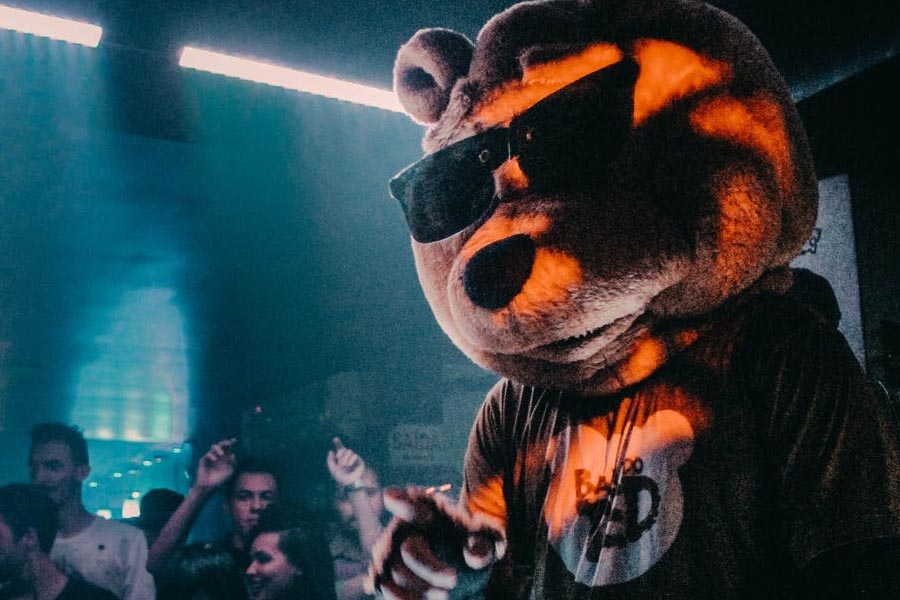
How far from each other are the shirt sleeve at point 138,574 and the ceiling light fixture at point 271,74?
3303 millimetres

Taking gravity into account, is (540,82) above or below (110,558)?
above

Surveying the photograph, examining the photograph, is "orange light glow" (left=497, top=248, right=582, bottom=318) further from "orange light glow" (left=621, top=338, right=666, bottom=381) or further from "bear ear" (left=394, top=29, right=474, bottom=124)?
"bear ear" (left=394, top=29, right=474, bottom=124)

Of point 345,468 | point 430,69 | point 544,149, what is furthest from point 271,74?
point 345,468

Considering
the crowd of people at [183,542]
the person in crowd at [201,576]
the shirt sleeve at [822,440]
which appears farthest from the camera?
the crowd of people at [183,542]

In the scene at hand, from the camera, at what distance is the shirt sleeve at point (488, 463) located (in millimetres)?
1201

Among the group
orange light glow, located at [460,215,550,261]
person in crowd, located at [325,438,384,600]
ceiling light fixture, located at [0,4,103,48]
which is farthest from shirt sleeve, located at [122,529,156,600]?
orange light glow, located at [460,215,550,261]

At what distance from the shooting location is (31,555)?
162 inches

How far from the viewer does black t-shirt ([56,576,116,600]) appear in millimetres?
4016

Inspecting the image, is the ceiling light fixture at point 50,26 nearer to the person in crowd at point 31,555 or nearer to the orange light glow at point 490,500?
the orange light glow at point 490,500

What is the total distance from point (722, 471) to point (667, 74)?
0.57 m

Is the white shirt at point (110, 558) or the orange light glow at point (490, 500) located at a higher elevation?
the orange light glow at point (490, 500)

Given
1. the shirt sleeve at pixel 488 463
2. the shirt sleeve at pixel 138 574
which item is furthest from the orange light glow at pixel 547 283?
the shirt sleeve at pixel 138 574

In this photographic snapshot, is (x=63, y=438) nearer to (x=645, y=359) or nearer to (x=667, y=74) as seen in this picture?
(x=645, y=359)

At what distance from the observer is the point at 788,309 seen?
938 mm
